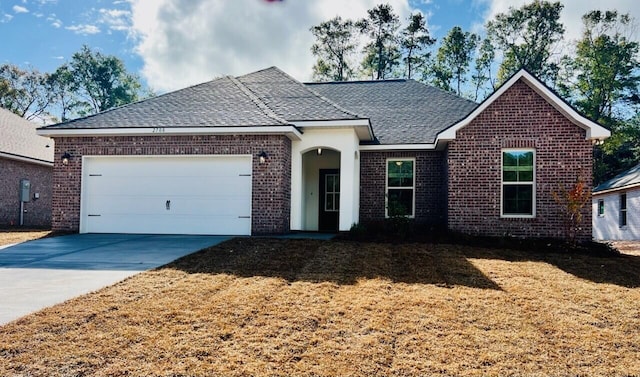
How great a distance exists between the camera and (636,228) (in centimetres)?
1814

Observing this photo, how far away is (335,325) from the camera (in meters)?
4.66

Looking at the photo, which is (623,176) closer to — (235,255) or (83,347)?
(235,255)

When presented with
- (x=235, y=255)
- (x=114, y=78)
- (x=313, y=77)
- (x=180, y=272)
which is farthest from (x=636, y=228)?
(x=114, y=78)

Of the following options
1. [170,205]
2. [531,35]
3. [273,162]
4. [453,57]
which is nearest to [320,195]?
[273,162]

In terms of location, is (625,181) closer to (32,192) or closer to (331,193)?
(331,193)

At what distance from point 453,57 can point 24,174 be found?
28.9 meters

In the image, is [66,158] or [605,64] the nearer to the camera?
[66,158]

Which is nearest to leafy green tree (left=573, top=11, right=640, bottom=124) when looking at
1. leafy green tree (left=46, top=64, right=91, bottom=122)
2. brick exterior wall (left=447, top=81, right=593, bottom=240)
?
brick exterior wall (left=447, top=81, right=593, bottom=240)

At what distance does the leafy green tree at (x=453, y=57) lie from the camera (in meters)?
33.4

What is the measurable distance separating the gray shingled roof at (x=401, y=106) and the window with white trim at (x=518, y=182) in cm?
242

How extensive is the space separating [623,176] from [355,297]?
20.3 meters

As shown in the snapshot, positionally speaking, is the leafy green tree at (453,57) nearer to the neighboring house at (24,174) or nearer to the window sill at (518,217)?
the window sill at (518,217)

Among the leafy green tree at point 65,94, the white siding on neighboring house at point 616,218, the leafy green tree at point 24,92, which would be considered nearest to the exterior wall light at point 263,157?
the white siding on neighboring house at point 616,218

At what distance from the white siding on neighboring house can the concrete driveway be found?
57.1 feet
